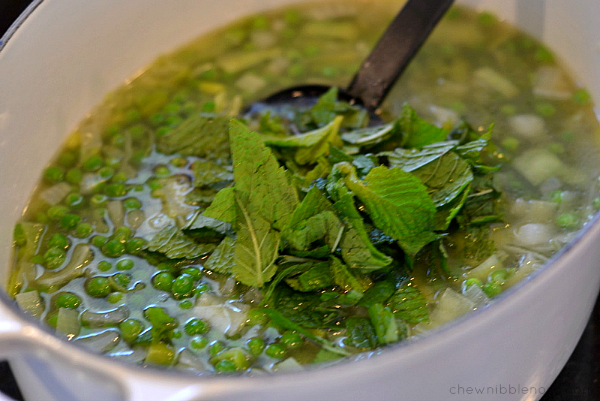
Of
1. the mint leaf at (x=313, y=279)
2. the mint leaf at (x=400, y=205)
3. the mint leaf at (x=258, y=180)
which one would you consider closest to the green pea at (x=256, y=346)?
the mint leaf at (x=313, y=279)

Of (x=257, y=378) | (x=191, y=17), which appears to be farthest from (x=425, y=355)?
(x=191, y=17)

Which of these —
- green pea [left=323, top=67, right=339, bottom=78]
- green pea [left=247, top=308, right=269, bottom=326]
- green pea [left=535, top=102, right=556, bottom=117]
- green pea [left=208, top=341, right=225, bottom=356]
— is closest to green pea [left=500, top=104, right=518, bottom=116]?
green pea [left=535, top=102, right=556, bottom=117]

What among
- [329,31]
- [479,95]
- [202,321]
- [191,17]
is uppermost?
[191,17]

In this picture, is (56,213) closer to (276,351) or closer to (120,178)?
(120,178)

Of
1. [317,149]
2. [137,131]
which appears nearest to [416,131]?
[317,149]

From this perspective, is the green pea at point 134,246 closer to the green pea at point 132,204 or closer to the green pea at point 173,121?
the green pea at point 132,204

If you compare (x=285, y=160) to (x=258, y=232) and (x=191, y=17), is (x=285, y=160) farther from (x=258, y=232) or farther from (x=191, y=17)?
(x=191, y=17)
